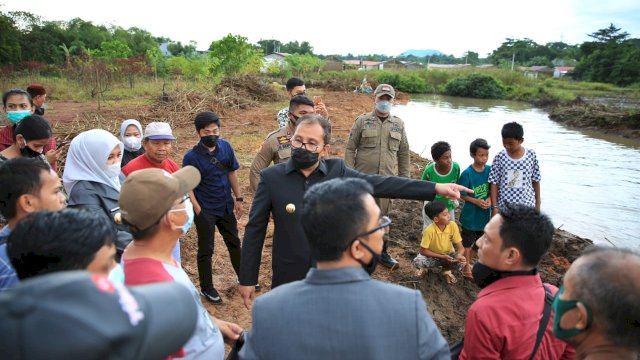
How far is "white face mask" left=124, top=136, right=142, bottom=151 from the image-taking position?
4036 mm

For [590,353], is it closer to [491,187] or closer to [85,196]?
[85,196]

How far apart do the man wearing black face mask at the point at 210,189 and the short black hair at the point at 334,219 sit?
8.55ft

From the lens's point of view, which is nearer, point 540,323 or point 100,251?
point 100,251

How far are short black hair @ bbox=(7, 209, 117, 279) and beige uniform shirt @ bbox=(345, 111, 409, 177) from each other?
155 inches

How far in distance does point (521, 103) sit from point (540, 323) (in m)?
37.6

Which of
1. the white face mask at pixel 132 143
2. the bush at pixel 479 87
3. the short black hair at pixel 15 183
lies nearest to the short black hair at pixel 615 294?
the short black hair at pixel 15 183

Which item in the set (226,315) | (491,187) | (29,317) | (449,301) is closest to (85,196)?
(226,315)

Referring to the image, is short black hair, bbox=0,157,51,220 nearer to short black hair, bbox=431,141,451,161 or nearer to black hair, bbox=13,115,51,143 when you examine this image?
black hair, bbox=13,115,51,143

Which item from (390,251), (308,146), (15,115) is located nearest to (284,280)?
(308,146)

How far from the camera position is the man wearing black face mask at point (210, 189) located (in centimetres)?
390

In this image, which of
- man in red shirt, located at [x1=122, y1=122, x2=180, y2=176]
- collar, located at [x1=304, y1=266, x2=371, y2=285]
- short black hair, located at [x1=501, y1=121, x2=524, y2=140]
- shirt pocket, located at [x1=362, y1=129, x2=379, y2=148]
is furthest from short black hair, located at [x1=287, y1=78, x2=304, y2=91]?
collar, located at [x1=304, y1=266, x2=371, y2=285]

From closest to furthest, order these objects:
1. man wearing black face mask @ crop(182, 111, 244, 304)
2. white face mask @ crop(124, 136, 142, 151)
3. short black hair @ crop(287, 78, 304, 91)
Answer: man wearing black face mask @ crop(182, 111, 244, 304) → white face mask @ crop(124, 136, 142, 151) → short black hair @ crop(287, 78, 304, 91)

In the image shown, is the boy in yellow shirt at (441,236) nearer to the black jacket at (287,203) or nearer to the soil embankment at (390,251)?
the soil embankment at (390,251)

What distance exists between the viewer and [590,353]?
4.74ft
